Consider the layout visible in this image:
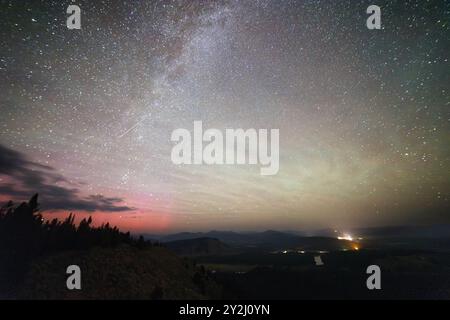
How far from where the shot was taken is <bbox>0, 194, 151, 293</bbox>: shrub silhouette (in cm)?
2262

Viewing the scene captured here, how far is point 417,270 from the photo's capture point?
11250 cm

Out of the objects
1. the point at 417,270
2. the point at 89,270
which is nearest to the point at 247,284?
the point at 89,270

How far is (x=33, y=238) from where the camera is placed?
2609cm

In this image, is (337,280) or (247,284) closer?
(247,284)

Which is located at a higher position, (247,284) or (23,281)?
(23,281)

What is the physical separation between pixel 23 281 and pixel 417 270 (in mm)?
139371

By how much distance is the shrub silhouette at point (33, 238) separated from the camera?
74.2 feet

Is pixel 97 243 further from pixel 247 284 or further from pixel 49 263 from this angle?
pixel 247 284
